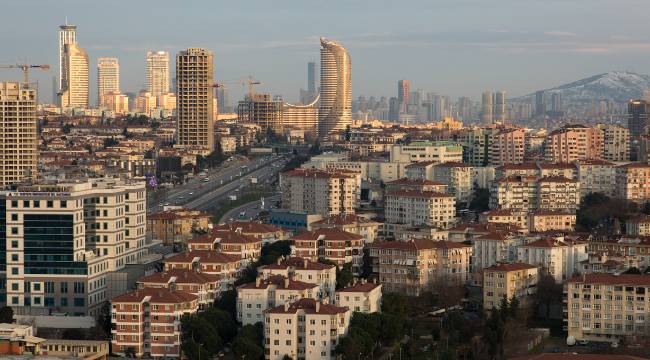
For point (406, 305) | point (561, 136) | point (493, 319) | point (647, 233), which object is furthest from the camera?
point (561, 136)

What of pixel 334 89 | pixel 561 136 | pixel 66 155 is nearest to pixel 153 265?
pixel 561 136

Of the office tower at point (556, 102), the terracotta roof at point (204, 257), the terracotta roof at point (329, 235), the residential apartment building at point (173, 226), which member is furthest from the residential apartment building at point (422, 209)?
the office tower at point (556, 102)

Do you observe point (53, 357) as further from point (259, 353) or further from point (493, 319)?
point (493, 319)

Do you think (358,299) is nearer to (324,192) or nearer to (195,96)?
(324,192)

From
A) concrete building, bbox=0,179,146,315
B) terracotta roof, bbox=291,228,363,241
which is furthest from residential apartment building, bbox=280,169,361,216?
concrete building, bbox=0,179,146,315

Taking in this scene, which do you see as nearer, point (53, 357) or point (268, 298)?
point (53, 357)

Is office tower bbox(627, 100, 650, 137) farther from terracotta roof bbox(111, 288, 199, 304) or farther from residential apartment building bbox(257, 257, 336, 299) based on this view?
terracotta roof bbox(111, 288, 199, 304)
